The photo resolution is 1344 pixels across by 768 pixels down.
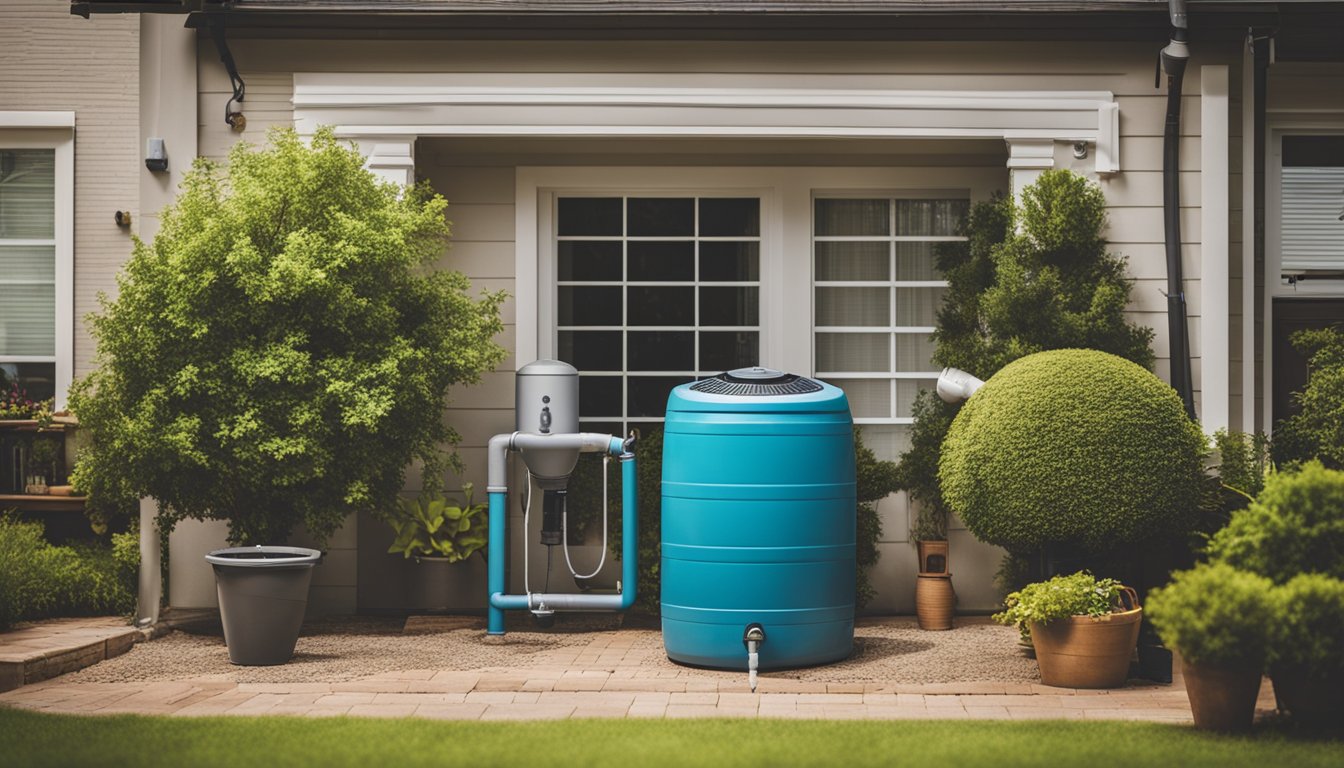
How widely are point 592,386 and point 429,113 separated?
188 cm

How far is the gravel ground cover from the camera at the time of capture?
641cm

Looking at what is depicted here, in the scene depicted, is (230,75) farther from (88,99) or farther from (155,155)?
(88,99)

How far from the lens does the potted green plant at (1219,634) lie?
492 centimetres

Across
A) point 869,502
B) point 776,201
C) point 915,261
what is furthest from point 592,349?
point 915,261

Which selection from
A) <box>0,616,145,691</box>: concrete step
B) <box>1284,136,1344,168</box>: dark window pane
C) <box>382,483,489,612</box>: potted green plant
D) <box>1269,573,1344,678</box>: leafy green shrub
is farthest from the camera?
<box>1284,136,1344,168</box>: dark window pane

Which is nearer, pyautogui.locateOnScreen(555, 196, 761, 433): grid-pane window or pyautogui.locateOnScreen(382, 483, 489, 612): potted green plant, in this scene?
pyautogui.locateOnScreen(382, 483, 489, 612): potted green plant

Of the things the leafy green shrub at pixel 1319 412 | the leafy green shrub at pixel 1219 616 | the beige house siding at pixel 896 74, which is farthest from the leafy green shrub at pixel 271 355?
the leafy green shrub at pixel 1319 412

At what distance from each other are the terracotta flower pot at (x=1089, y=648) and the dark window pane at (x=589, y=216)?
368 centimetres

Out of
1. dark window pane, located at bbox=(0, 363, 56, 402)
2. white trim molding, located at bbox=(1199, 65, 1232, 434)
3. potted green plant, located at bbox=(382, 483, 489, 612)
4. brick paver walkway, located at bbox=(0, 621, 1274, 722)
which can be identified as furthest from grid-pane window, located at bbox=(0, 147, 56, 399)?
white trim molding, located at bbox=(1199, 65, 1232, 434)

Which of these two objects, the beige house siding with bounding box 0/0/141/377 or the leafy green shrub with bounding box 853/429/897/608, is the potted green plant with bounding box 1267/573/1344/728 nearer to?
the leafy green shrub with bounding box 853/429/897/608

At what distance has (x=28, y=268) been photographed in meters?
9.21

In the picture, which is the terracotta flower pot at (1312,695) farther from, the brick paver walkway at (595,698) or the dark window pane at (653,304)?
the dark window pane at (653,304)

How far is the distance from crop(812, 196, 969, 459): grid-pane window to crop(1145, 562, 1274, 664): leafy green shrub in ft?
11.2

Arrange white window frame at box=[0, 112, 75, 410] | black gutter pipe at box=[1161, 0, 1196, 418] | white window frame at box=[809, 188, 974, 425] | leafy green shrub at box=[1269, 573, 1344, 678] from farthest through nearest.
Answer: white window frame at box=[0, 112, 75, 410] < white window frame at box=[809, 188, 974, 425] < black gutter pipe at box=[1161, 0, 1196, 418] < leafy green shrub at box=[1269, 573, 1344, 678]
